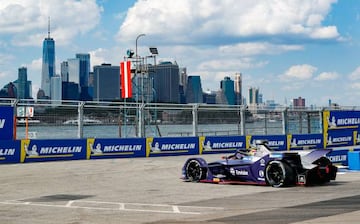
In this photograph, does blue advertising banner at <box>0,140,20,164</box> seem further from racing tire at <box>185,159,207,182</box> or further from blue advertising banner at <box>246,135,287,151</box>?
blue advertising banner at <box>246,135,287,151</box>

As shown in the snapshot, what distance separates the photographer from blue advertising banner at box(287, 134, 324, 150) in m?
30.6

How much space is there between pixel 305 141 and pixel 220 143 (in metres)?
5.56

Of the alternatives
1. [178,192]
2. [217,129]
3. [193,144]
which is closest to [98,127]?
[193,144]

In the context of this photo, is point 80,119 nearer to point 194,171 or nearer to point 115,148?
point 115,148

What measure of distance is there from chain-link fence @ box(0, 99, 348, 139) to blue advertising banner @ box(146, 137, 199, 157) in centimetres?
124

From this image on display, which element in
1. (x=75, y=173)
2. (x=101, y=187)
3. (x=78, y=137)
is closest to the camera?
(x=101, y=187)

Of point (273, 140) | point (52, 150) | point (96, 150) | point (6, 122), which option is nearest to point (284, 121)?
point (273, 140)

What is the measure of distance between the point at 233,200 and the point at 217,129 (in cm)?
1807

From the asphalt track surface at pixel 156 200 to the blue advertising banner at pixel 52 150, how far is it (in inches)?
117

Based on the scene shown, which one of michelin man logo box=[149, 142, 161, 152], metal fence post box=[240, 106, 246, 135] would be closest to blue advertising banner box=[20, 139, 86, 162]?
michelin man logo box=[149, 142, 161, 152]

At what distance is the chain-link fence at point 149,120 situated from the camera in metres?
23.6

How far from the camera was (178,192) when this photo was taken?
13.8 meters

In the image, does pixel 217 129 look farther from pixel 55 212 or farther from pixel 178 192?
pixel 55 212

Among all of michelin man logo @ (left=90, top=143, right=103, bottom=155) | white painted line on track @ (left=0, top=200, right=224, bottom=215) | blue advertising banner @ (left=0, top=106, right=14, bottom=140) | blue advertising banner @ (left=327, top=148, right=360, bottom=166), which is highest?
blue advertising banner @ (left=0, top=106, right=14, bottom=140)
